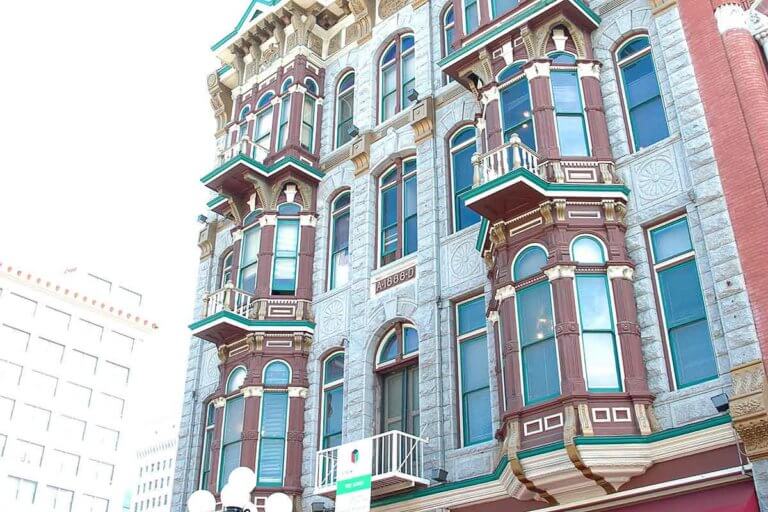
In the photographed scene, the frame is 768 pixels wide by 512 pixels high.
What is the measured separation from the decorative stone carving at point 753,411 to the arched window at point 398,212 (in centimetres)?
1012

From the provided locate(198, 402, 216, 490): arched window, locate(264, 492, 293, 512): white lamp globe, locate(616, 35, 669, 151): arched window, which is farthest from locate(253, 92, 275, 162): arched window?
locate(264, 492, 293, 512): white lamp globe

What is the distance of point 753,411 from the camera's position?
45.2 feet

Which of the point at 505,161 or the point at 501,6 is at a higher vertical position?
the point at 501,6

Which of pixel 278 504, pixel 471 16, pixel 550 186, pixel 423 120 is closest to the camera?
pixel 278 504

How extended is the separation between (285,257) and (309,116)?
5213mm

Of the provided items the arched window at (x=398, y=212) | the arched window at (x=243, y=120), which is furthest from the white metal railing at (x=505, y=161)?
the arched window at (x=243, y=120)

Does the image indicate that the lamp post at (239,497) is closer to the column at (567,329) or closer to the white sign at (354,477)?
the white sign at (354,477)

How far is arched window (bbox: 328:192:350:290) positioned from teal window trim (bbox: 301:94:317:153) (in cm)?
249

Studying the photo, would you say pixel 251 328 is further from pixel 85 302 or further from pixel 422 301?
pixel 85 302

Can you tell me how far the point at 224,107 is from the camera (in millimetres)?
31766

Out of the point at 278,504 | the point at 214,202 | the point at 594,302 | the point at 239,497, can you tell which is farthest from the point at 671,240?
the point at 214,202

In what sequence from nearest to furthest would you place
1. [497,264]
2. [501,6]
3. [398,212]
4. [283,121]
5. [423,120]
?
[497,264], [501,6], [423,120], [398,212], [283,121]

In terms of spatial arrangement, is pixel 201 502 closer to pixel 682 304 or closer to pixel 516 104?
pixel 682 304

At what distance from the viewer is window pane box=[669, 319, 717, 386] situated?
15742mm
